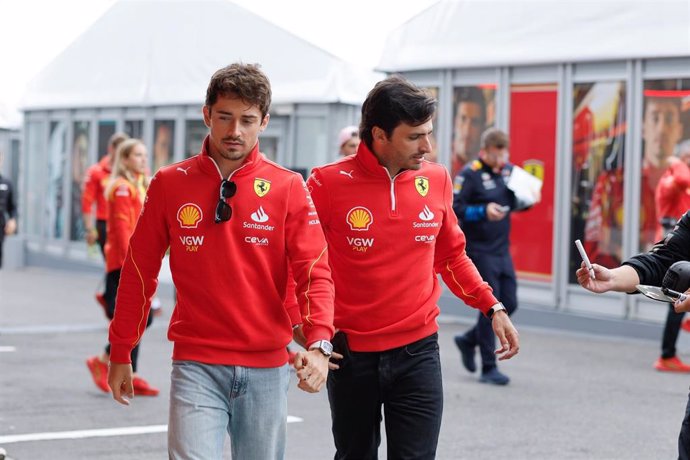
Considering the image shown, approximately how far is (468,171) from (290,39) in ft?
27.3

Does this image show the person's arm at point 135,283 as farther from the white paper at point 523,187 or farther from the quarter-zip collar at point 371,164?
the white paper at point 523,187

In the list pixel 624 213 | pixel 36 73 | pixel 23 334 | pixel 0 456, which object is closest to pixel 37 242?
pixel 36 73

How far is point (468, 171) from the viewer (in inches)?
417

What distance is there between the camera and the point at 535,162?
1550cm

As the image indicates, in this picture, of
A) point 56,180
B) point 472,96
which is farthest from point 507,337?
point 56,180

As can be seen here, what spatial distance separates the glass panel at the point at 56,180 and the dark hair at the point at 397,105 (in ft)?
64.2

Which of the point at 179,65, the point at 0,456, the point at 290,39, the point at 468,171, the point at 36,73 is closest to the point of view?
the point at 0,456

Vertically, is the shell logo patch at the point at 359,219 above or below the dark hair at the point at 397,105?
below

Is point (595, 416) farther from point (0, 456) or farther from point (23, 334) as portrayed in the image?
point (23, 334)

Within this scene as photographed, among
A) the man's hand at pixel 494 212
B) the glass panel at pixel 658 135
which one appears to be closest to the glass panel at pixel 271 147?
the glass panel at pixel 658 135

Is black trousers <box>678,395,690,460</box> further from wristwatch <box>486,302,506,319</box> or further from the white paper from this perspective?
the white paper

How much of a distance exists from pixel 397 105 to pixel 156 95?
640 inches

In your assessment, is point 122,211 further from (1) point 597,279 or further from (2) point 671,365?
(1) point 597,279

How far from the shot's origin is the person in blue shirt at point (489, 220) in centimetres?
1049
